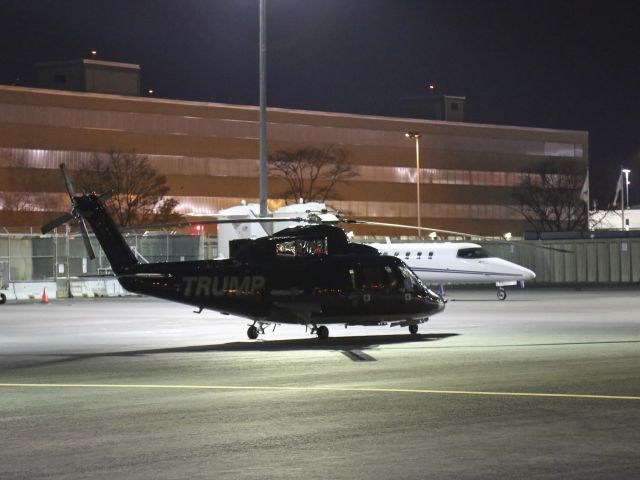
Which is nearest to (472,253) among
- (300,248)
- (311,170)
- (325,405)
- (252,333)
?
(252,333)

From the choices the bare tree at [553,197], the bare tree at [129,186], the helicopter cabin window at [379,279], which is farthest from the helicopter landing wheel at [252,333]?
the bare tree at [553,197]

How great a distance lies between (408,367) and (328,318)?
625 centimetres

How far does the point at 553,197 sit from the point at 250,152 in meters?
31.8

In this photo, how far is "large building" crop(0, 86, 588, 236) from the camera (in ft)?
301

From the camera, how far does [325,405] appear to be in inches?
568

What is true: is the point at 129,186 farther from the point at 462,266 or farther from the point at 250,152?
the point at 462,266

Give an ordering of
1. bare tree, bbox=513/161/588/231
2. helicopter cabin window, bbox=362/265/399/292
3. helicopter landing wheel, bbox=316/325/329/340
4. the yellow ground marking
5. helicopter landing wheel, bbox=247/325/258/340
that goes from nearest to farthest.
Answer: the yellow ground marking, helicopter cabin window, bbox=362/265/399/292, helicopter landing wheel, bbox=316/325/329/340, helicopter landing wheel, bbox=247/325/258/340, bare tree, bbox=513/161/588/231

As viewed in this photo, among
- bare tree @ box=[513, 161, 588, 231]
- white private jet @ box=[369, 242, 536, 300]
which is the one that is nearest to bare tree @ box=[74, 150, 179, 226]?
bare tree @ box=[513, 161, 588, 231]

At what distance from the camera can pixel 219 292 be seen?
79.9 ft

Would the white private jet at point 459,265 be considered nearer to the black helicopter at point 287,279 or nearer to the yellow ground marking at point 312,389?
the black helicopter at point 287,279

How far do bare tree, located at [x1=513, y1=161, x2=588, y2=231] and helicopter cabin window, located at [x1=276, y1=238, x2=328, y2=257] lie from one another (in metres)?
89.0

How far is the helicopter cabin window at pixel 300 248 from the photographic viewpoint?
82.1 ft

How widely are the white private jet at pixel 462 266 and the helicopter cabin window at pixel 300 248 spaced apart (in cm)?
2427

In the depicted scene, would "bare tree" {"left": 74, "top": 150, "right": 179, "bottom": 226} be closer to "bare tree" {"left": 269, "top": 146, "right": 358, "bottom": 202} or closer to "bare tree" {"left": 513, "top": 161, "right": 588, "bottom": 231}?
"bare tree" {"left": 269, "top": 146, "right": 358, "bottom": 202}
